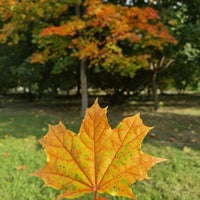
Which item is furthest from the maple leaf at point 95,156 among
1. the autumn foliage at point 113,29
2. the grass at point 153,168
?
the autumn foliage at point 113,29

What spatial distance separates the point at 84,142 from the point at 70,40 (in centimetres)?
1167

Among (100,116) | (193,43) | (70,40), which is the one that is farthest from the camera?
(193,43)

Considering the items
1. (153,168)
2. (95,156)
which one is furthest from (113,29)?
(95,156)

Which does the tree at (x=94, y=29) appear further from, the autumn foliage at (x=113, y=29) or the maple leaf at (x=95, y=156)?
the maple leaf at (x=95, y=156)

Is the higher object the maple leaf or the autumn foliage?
the autumn foliage

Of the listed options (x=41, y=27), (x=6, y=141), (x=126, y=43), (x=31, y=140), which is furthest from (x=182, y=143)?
(x=41, y=27)

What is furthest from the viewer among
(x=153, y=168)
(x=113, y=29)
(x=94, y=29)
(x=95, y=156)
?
(x=94, y=29)

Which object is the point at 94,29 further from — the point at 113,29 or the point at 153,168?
the point at 153,168

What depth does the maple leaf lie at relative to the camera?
792mm

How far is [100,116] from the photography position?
2.61 ft

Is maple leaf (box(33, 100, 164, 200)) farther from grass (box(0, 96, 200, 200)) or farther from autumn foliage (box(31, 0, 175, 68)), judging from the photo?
autumn foliage (box(31, 0, 175, 68))

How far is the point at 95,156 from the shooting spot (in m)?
0.80

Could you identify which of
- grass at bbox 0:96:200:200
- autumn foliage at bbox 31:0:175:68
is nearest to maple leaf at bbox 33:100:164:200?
grass at bbox 0:96:200:200

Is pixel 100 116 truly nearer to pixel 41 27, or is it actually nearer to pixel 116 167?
pixel 116 167
